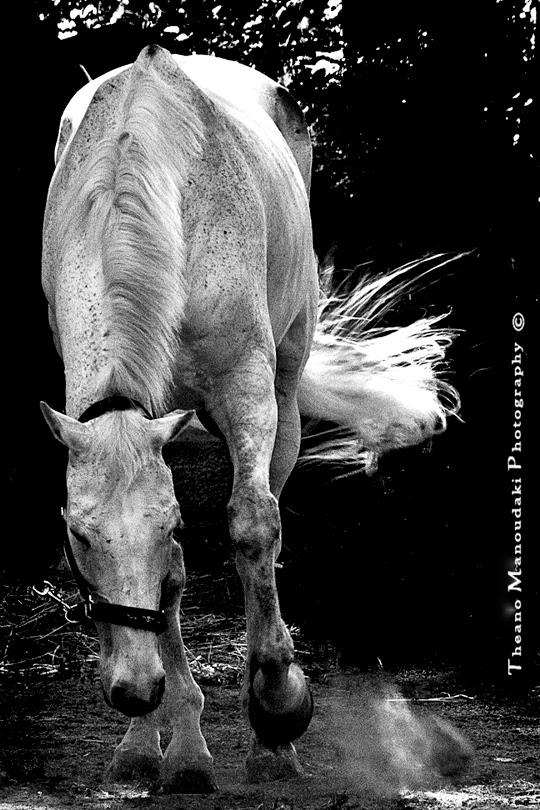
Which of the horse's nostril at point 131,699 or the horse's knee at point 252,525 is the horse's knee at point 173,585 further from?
the horse's nostril at point 131,699

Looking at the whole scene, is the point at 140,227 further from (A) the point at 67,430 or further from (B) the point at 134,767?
(B) the point at 134,767

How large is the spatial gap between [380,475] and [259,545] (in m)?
3.15

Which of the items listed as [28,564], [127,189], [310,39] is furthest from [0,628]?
[310,39]

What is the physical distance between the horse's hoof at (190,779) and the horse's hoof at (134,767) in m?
0.15

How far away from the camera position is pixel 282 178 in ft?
15.0

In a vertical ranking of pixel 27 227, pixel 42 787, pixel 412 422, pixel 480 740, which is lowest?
pixel 480 740

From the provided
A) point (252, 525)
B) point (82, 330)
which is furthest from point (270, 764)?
point (82, 330)

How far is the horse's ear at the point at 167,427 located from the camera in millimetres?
3129

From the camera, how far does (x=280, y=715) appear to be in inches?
142

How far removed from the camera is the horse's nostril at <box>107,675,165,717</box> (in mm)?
2934

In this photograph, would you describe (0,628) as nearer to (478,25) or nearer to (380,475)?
(380,475)

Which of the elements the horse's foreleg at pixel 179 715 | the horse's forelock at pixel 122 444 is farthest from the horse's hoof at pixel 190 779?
the horse's forelock at pixel 122 444

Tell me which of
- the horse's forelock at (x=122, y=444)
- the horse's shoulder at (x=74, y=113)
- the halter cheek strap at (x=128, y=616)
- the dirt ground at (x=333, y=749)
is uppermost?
the horse's shoulder at (x=74, y=113)

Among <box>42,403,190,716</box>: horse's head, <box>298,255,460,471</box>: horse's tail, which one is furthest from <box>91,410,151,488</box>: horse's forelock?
<box>298,255,460,471</box>: horse's tail
